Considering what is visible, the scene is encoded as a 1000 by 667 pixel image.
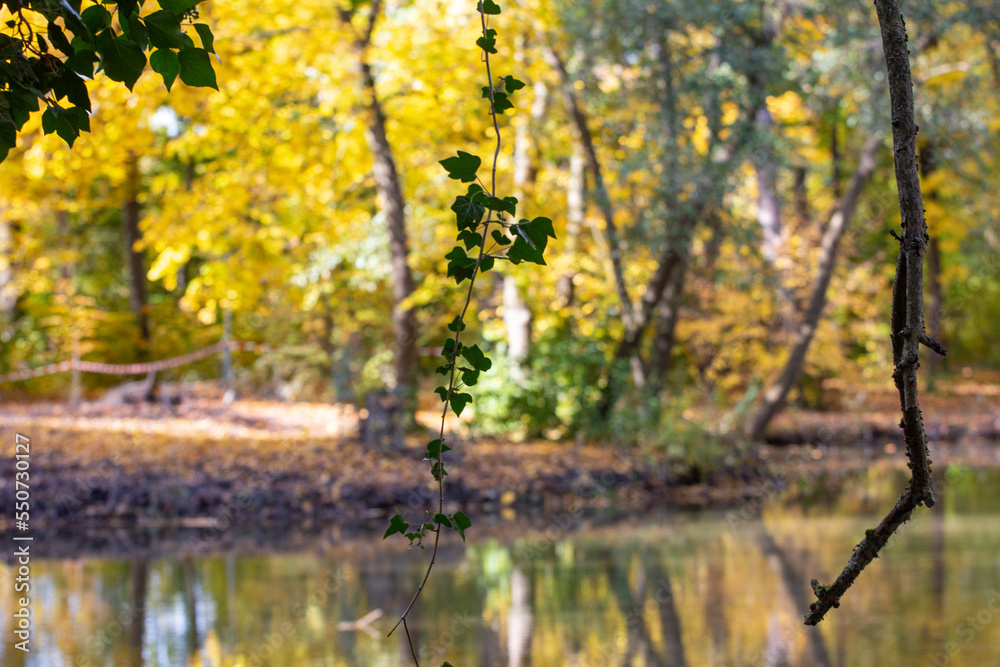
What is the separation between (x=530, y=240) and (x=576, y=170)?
10.2 metres

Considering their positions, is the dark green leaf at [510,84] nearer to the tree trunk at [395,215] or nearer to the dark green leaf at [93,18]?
the dark green leaf at [93,18]

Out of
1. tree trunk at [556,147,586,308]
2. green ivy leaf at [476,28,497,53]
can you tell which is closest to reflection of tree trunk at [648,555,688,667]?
green ivy leaf at [476,28,497,53]

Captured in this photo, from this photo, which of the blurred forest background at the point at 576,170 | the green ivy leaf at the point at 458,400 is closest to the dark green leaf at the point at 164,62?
the green ivy leaf at the point at 458,400

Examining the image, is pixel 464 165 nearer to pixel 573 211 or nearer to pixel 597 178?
pixel 597 178

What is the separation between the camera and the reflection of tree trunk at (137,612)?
4.51 meters

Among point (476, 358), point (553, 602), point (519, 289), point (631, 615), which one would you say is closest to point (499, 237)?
point (476, 358)

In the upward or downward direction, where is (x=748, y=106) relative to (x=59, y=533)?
upward

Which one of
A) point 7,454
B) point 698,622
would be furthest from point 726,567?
point 7,454

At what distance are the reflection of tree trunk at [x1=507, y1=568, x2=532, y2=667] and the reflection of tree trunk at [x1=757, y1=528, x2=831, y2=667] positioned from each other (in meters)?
1.14

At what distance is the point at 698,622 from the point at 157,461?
546 centimetres

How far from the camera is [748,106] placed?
9.43 meters

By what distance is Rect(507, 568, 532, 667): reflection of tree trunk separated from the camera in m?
4.44

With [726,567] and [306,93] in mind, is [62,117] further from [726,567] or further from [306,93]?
[306,93]

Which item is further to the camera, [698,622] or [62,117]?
[698,622]
